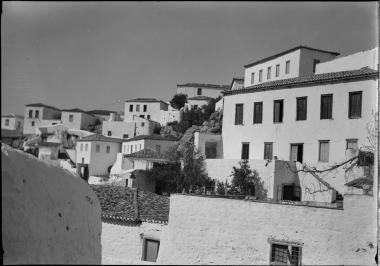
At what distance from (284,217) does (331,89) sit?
4228 millimetres

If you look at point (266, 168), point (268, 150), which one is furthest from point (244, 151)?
point (266, 168)

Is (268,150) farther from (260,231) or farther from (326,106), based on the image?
(260,231)

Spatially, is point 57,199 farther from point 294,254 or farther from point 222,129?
point 222,129

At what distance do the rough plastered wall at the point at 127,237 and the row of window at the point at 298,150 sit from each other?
3905 millimetres

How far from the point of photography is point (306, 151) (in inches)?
423

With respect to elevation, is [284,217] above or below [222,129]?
below

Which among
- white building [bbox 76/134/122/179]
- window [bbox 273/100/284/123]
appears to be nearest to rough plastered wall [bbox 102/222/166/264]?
white building [bbox 76/134/122/179]

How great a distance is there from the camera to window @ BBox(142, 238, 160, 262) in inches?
331

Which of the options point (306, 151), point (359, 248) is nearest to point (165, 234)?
point (359, 248)

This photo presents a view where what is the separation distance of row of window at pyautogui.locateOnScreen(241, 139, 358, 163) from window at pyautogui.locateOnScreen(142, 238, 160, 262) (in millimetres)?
3956

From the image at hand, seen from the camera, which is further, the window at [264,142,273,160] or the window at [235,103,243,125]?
the window at [235,103,243,125]

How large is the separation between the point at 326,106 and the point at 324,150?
1.01 meters

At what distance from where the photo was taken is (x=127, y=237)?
28.0ft

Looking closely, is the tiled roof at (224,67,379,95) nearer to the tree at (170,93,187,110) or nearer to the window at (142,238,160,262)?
the tree at (170,93,187,110)
